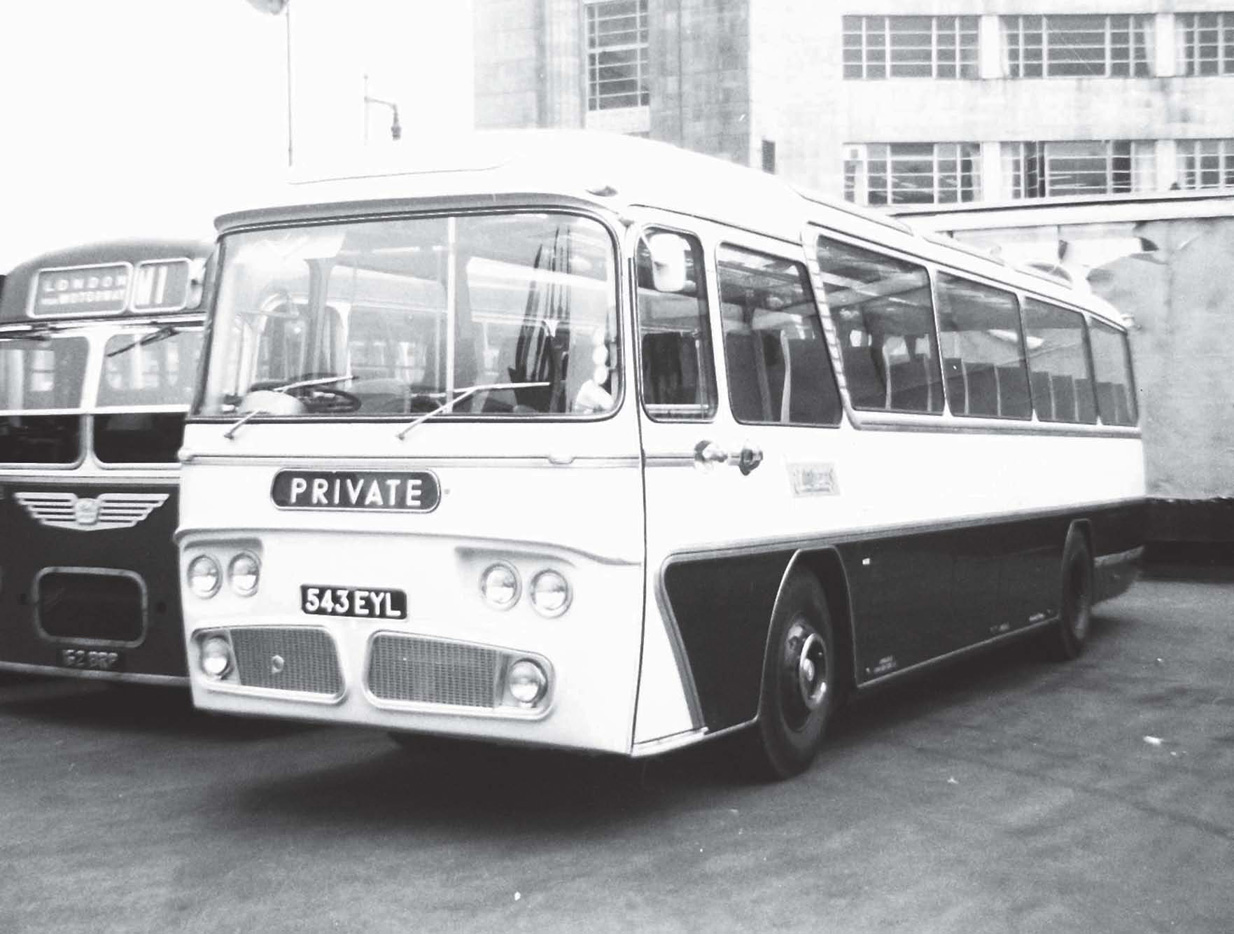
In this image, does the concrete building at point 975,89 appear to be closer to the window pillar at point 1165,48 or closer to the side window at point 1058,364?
the window pillar at point 1165,48

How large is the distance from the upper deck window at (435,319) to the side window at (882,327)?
2.32 meters

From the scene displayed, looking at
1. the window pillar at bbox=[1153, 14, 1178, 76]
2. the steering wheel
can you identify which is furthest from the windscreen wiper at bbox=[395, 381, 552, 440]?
the window pillar at bbox=[1153, 14, 1178, 76]

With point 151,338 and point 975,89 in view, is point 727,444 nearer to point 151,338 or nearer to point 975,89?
point 151,338

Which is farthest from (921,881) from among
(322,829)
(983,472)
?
(983,472)

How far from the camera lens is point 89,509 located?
392 inches

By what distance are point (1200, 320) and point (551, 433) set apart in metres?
13.9

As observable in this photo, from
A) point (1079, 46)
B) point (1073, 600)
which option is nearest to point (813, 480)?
point (1073, 600)

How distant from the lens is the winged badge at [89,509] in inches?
385

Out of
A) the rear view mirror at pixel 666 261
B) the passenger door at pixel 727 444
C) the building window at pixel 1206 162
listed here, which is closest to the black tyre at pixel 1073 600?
the passenger door at pixel 727 444

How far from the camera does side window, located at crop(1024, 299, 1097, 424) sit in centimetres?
1291

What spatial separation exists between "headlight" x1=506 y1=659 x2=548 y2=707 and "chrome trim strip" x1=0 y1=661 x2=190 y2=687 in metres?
3.34

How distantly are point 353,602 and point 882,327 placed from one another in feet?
12.2

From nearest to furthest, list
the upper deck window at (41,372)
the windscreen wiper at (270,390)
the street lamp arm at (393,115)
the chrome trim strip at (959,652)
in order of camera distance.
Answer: the windscreen wiper at (270,390) → the chrome trim strip at (959,652) → the upper deck window at (41,372) → the street lamp arm at (393,115)

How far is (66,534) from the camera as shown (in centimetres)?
1004
